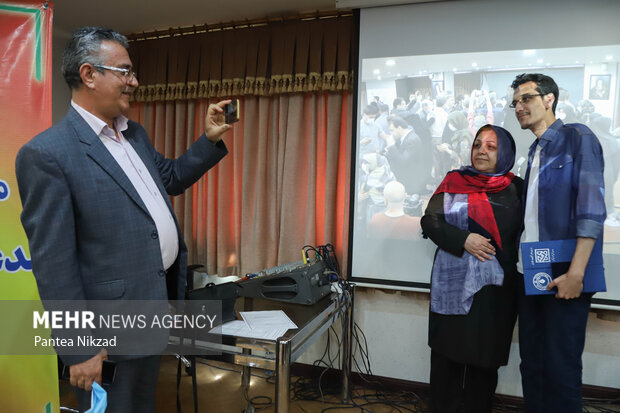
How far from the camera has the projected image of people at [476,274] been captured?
167cm

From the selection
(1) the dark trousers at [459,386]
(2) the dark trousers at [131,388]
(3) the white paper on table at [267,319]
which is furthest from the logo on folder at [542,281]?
Answer: (2) the dark trousers at [131,388]

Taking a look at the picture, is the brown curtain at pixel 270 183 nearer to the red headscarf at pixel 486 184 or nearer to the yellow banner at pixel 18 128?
the red headscarf at pixel 486 184

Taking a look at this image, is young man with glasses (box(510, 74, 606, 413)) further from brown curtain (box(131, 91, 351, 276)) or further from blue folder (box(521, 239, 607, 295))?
brown curtain (box(131, 91, 351, 276))

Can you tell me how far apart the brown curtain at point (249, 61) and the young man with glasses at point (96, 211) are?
1490mm

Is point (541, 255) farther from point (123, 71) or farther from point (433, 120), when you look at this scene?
point (123, 71)

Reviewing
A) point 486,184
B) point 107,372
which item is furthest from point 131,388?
point 486,184

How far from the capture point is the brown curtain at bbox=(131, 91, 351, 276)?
2488 mm

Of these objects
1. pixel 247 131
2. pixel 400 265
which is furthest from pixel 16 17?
pixel 400 265

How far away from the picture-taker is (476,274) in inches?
66.1

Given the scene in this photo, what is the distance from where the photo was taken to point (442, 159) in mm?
2139

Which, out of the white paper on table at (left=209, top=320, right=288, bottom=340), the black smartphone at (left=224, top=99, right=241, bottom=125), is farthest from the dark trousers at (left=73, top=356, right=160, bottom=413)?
the black smartphone at (left=224, top=99, right=241, bottom=125)

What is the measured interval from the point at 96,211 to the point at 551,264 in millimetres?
1632

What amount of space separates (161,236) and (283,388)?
69 centimetres

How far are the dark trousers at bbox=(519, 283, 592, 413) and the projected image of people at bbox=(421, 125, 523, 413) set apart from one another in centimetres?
12
